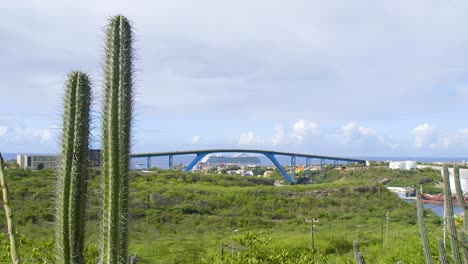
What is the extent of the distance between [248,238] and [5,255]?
8.10 ft

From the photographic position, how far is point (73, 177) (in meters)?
2.29

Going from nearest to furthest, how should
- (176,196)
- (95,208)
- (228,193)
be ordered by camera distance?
(95,208), (176,196), (228,193)

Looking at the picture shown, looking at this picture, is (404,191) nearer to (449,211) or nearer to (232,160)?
(449,211)

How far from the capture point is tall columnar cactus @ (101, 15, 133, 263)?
224 centimetres

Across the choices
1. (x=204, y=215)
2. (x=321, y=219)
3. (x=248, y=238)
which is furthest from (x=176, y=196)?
(x=248, y=238)

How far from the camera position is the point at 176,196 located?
92.2ft

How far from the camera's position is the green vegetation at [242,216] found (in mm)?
13219

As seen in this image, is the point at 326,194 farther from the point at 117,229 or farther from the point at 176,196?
the point at 117,229

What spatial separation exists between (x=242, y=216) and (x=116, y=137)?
25142 mm

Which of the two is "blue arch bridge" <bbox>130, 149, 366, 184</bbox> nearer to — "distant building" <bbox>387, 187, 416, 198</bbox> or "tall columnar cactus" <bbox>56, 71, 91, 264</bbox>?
"distant building" <bbox>387, 187, 416, 198</bbox>

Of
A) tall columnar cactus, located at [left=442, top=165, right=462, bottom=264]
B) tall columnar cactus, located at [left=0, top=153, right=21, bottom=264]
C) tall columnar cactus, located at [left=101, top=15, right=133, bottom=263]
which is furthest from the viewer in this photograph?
tall columnar cactus, located at [left=442, top=165, right=462, bottom=264]

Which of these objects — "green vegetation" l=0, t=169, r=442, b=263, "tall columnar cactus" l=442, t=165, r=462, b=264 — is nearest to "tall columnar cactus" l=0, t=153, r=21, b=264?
"tall columnar cactus" l=442, t=165, r=462, b=264

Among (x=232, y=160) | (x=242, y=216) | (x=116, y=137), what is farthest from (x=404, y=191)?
(x=232, y=160)

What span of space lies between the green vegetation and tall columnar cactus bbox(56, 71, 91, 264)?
6646 millimetres
